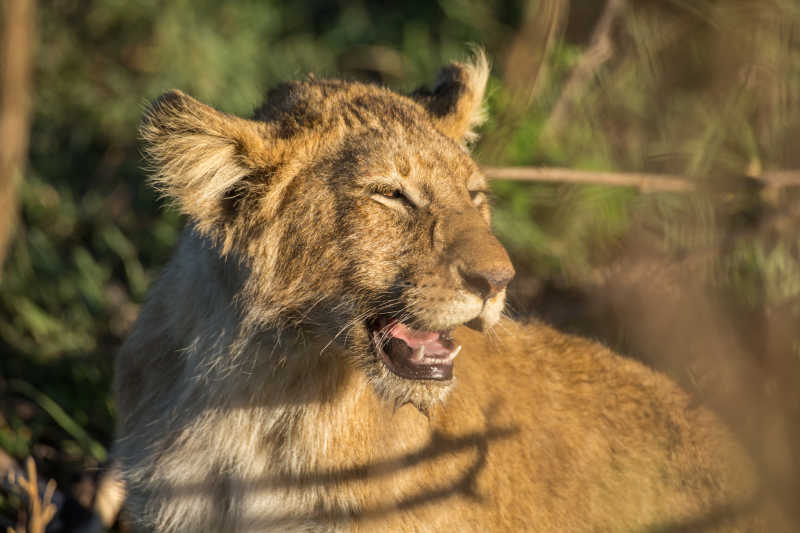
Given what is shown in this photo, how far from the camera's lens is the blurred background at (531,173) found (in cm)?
269

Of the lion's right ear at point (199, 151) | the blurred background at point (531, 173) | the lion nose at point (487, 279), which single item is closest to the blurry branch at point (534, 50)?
the blurred background at point (531, 173)

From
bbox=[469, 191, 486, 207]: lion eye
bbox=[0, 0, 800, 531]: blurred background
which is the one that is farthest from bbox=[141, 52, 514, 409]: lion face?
bbox=[0, 0, 800, 531]: blurred background

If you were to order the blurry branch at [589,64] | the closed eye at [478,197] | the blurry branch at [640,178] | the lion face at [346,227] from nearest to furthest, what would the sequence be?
the lion face at [346,227] < the closed eye at [478,197] < the blurry branch at [640,178] < the blurry branch at [589,64]

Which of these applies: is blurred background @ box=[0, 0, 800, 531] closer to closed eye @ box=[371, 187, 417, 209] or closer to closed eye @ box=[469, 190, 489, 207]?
closed eye @ box=[469, 190, 489, 207]

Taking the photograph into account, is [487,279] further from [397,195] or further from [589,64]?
[589,64]

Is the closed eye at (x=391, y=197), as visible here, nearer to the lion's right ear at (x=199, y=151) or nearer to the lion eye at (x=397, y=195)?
the lion eye at (x=397, y=195)

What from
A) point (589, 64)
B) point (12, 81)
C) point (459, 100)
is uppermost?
point (589, 64)

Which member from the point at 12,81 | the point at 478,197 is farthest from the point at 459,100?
the point at 12,81

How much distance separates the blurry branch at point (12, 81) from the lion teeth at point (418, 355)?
A: 2.62 m

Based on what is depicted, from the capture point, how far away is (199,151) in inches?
110

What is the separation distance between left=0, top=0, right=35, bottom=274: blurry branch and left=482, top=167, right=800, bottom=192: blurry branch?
A: 7.77 feet

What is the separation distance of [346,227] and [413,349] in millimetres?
458

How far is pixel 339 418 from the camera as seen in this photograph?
293cm

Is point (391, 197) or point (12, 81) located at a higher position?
point (391, 197)
